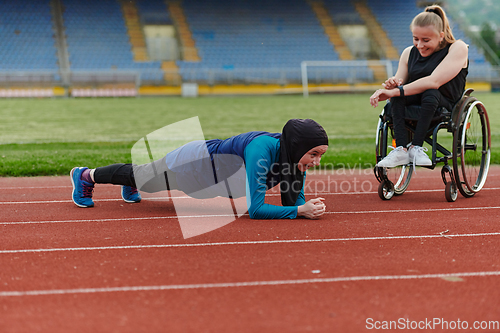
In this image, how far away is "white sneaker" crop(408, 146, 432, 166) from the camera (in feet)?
14.7

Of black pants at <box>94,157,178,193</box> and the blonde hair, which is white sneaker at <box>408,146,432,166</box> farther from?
black pants at <box>94,157,178,193</box>

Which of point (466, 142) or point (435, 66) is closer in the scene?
point (435, 66)

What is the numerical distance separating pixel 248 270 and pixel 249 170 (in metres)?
0.99

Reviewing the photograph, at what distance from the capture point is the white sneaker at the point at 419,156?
4.47 metres

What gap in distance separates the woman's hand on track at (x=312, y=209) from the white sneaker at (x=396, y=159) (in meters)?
0.83

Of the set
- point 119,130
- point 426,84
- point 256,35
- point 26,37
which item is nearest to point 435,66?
point 426,84

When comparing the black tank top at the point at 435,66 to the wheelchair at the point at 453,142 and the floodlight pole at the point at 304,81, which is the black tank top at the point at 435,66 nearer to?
the wheelchair at the point at 453,142

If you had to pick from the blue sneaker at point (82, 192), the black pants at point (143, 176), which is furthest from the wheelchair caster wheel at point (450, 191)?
the blue sneaker at point (82, 192)

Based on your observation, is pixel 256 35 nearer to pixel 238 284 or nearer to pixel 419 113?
pixel 419 113

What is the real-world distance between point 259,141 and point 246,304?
1627 millimetres

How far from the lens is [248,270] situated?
293cm

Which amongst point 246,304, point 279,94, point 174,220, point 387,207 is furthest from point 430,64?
point 279,94

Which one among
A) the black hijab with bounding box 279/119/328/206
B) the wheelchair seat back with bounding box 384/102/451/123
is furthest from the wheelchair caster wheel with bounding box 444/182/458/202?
the black hijab with bounding box 279/119/328/206

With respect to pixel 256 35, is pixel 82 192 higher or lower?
lower
